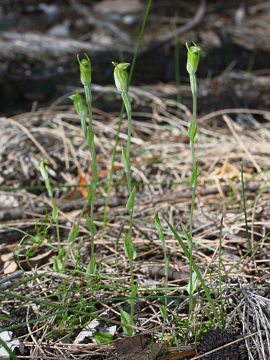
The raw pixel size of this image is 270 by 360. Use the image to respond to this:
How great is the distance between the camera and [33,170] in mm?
2113

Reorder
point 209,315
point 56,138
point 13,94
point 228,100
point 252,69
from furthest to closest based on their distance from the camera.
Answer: point 252,69, point 13,94, point 228,100, point 56,138, point 209,315

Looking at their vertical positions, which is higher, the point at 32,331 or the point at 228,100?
the point at 32,331

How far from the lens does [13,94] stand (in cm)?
320

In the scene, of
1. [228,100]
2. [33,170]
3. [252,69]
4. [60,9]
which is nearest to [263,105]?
[228,100]

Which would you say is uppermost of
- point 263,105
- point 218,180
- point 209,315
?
point 209,315

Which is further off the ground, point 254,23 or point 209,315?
point 209,315

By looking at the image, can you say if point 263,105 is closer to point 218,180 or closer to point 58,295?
point 218,180

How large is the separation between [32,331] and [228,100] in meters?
2.09

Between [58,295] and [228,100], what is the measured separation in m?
1.96

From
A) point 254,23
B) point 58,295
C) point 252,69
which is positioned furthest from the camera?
point 254,23

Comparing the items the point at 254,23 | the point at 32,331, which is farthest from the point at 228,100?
the point at 32,331

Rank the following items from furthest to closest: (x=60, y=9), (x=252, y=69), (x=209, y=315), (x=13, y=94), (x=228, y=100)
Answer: (x=60, y=9), (x=252, y=69), (x=13, y=94), (x=228, y=100), (x=209, y=315)

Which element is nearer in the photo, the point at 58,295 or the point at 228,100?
the point at 58,295

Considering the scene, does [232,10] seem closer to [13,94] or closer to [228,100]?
[228,100]
